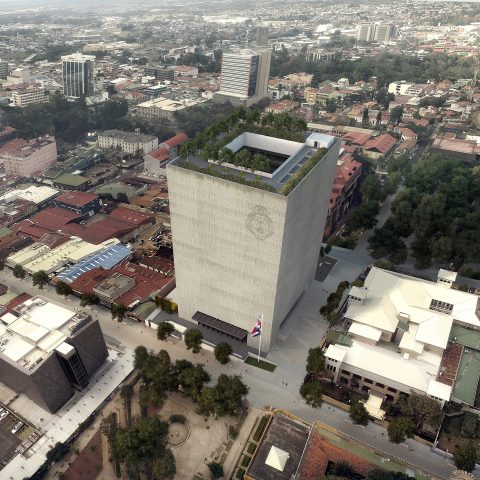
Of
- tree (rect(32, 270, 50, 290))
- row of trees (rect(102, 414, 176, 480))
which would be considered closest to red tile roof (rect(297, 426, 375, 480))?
row of trees (rect(102, 414, 176, 480))

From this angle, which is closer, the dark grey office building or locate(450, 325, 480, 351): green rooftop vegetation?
the dark grey office building

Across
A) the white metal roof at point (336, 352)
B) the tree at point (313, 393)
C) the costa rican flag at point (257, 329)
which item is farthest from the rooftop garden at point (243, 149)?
the tree at point (313, 393)

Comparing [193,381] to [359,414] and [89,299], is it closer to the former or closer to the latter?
[359,414]

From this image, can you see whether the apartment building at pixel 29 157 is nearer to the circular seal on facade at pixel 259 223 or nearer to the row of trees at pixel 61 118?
the row of trees at pixel 61 118

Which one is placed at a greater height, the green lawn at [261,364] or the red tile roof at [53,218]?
the green lawn at [261,364]

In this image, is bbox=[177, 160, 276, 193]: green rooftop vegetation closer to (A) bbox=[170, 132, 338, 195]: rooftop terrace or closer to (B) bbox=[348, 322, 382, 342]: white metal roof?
(A) bbox=[170, 132, 338, 195]: rooftop terrace

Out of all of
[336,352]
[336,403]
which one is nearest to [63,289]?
[336,352]
